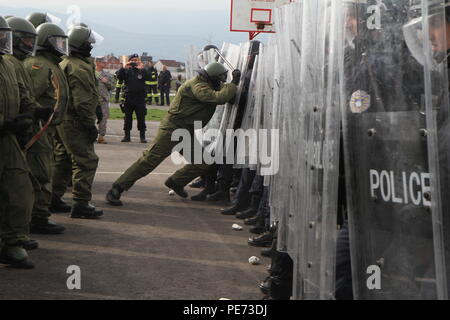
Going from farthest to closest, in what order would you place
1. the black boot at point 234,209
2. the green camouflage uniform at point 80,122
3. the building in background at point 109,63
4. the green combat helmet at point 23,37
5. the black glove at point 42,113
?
the building in background at point 109,63 < the black boot at point 234,209 < the green camouflage uniform at point 80,122 < the green combat helmet at point 23,37 < the black glove at point 42,113

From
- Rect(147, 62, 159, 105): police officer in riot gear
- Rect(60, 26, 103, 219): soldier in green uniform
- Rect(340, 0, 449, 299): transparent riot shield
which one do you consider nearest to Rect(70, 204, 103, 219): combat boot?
Rect(60, 26, 103, 219): soldier in green uniform

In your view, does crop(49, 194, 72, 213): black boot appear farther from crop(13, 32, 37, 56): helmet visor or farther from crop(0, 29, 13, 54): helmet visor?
crop(0, 29, 13, 54): helmet visor

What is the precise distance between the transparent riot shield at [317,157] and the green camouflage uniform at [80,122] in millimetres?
4419

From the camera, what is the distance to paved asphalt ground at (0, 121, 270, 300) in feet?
17.2

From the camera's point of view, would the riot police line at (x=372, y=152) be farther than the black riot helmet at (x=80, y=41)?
No

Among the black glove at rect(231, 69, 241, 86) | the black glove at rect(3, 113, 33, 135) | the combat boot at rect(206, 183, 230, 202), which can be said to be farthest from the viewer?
the combat boot at rect(206, 183, 230, 202)

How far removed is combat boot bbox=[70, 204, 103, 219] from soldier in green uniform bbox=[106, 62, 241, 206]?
0.97 metres

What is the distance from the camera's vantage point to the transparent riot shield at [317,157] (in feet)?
11.1

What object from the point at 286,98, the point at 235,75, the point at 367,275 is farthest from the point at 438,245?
the point at 235,75

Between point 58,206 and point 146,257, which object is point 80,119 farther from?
point 146,257

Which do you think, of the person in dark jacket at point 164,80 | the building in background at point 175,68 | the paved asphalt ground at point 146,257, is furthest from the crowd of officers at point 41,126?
the building in background at point 175,68

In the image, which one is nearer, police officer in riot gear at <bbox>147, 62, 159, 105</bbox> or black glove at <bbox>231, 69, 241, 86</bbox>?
black glove at <bbox>231, 69, 241, 86</bbox>

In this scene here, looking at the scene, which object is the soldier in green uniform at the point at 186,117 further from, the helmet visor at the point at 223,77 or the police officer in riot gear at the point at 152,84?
the police officer in riot gear at the point at 152,84

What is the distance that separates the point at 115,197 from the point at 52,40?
2456mm
